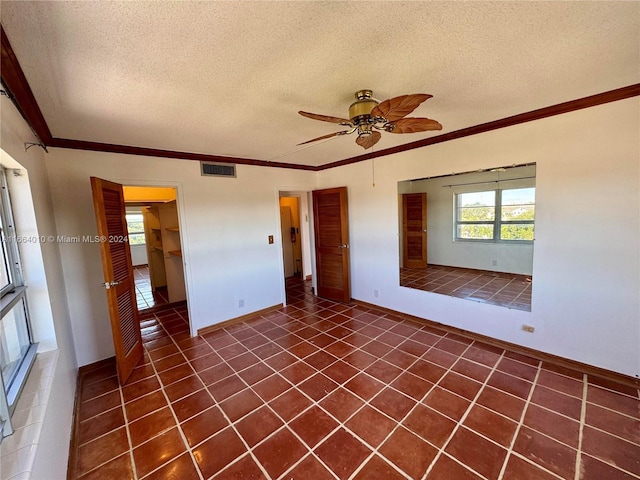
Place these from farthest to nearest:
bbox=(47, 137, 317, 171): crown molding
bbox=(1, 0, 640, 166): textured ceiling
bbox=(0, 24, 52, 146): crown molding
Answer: bbox=(47, 137, 317, 171): crown molding, bbox=(0, 24, 52, 146): crown molding, bbox=(1, 0, 640, 166): textured ceiling

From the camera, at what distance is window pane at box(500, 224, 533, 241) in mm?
2693

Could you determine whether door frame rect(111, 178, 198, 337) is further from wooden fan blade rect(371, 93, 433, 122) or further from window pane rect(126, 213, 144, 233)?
window pane rect(126, 213, 144, 233)

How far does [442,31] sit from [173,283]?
4.98 m

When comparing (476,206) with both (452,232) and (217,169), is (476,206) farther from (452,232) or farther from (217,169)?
(217,169)

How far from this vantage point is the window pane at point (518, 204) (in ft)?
8.59

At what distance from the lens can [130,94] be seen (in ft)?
5.85

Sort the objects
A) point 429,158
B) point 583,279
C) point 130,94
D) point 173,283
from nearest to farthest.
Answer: point 130,94 < point 583,279 < point 429,158 < point 173,283

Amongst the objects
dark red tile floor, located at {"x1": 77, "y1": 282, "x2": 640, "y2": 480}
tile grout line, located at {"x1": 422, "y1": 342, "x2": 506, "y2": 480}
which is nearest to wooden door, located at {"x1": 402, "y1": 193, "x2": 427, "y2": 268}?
dark red tile floor, located at {"x1": 77, "y1": 282, "x2": 640, "y2": 480}

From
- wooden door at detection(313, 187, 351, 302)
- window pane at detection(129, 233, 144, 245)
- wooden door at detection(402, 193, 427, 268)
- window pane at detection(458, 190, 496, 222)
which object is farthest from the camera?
window pane at detection(129, 233, 144, 245)

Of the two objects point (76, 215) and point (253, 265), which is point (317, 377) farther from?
point (76, 215)

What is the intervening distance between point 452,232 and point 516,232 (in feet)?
2.76

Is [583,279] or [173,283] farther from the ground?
[583,279]

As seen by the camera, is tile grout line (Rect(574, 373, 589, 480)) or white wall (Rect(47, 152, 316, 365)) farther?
white wall (Rect(47, 152, 316, 365))

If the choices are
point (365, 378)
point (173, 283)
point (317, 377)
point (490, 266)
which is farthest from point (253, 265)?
point (490, 266)
